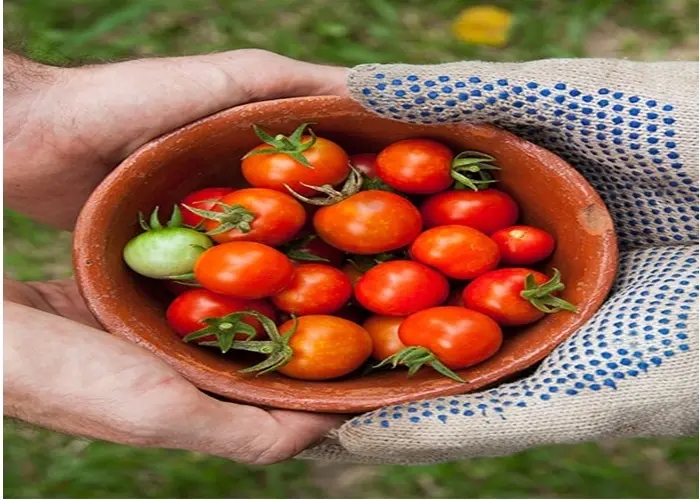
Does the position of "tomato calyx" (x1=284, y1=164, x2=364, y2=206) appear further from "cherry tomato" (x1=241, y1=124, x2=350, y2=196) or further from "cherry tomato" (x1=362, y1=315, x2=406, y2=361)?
"cherry tomato" (x1=362, y1=315, x2=406, y2=361)

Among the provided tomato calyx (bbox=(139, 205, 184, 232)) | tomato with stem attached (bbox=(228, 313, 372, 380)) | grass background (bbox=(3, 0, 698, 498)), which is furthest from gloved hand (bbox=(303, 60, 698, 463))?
grass background (bbox=(3, 0, 698, 498))

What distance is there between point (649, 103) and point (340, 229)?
1.89ft

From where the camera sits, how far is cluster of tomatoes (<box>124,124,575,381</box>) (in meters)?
1.54

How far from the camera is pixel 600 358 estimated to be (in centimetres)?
151

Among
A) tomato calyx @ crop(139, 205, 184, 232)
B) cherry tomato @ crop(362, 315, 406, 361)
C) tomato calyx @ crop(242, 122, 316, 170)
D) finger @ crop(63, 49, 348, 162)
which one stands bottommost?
cherry tomato @ crop(362, 315, 406, 361)

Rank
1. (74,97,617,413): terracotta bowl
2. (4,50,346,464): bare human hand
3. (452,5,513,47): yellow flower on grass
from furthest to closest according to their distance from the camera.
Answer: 1. (452,5,513,47): yellow flower on grass
2. (74,97,617,413): terracotta bowl
3. (4,50,346,464): bare human hand

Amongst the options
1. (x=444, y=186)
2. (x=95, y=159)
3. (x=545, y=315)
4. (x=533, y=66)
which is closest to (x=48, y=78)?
(x=95, y=159)

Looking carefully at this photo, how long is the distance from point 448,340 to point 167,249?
20.0 inches

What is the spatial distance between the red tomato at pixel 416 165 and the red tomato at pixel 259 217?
6.9 inches

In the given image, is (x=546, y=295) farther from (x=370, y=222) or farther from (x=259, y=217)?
(x=259, y=217)

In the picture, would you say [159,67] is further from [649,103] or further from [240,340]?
[649,103]

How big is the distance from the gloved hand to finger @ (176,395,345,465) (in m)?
0.06

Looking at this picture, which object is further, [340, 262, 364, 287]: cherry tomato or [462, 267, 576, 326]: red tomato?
[340, 262, 364, 287]: cherry tomato

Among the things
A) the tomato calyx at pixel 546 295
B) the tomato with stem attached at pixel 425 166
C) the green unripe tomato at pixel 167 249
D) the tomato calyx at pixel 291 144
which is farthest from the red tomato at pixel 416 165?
the green unripe tomato at pixel 167 249
